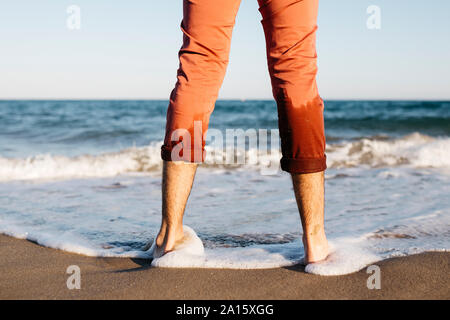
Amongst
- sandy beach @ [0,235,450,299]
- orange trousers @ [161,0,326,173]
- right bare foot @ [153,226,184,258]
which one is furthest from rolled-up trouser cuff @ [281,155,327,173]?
right bare foot @ [153,226,184,258]

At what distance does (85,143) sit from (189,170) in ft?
24.1

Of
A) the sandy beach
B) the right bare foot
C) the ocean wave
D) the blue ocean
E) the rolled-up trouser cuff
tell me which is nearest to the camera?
the sandy beach

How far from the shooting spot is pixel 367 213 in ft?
8.28

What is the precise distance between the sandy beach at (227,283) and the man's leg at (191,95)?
28 cm

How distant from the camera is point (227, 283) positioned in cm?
134

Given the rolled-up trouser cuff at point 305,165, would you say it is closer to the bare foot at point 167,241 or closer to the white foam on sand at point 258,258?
the white foam on sand at point 258,258

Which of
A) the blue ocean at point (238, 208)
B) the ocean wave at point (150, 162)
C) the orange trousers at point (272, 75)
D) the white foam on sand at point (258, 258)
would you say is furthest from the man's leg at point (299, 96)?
the ocean wave at point (150, 162)

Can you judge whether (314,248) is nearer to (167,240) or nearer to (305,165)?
(305,165)

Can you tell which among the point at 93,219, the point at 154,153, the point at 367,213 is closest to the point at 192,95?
the point at 93,219

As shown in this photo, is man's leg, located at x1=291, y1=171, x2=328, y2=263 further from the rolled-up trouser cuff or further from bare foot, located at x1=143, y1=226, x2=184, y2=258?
bare foot, located at x1=143, y1=226, x2=184, y2=258

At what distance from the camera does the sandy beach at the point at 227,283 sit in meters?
1.24

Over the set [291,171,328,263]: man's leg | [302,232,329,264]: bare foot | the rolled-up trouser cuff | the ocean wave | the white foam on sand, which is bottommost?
the ocean wave

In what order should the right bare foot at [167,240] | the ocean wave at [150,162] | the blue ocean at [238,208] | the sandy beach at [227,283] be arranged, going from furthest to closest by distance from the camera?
the ocean wave at [150,162] → the blue ocean at [238,208] → the right bare foot at [167,240] → the sandy beach at [227,283]

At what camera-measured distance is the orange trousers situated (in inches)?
55.0
